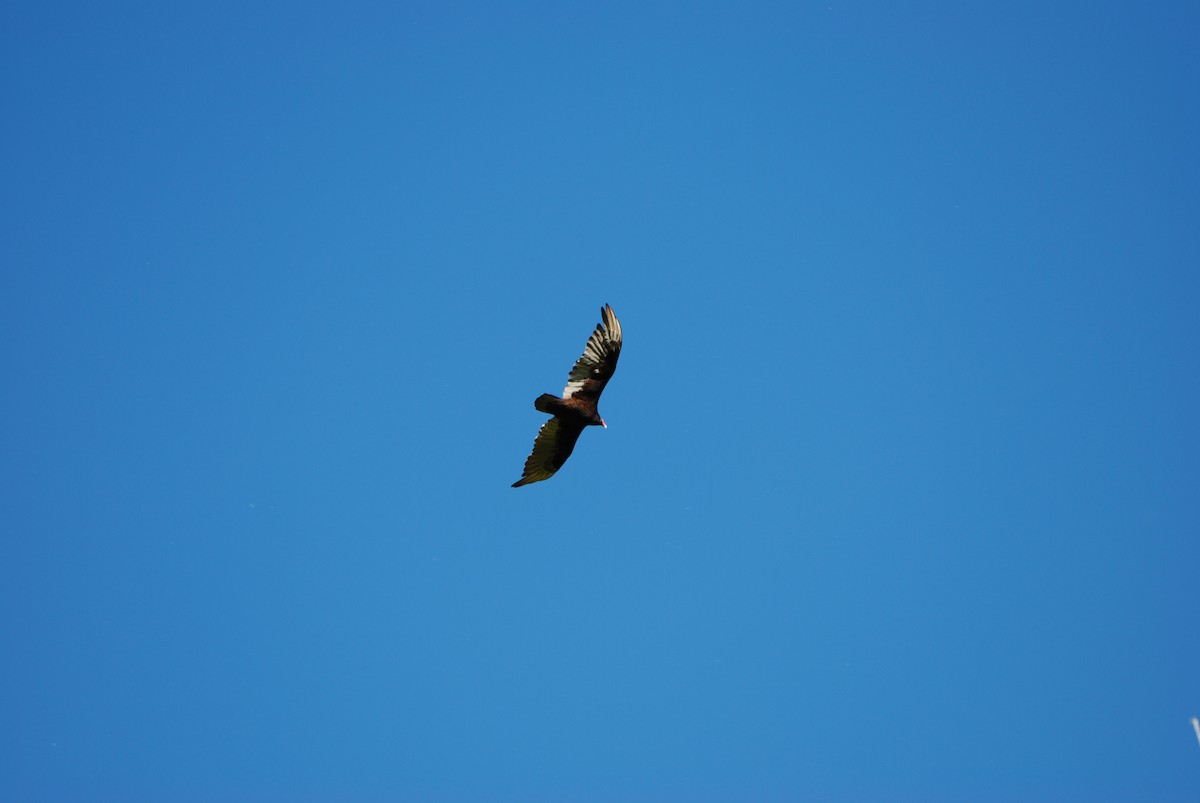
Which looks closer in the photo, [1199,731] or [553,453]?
[1199,731]

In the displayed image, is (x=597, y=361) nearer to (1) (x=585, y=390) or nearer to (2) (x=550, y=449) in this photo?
(1) (x=585, y=390)

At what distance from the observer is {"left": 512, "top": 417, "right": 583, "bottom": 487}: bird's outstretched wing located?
28.4m

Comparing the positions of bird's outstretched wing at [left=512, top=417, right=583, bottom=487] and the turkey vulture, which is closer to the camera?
the turkey vulture

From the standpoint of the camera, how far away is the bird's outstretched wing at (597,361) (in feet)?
89.9

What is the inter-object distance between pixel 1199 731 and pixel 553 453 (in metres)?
14.7

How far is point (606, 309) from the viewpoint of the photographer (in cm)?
2727

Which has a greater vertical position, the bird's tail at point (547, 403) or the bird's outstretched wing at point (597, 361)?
the bird's outstretched wing at point (597, 361)

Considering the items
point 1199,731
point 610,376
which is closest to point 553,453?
point 610,376

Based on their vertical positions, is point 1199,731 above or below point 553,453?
below

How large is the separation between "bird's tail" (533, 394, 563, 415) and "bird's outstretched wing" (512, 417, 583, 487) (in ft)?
2.70

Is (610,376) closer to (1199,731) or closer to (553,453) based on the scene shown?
(553,453)

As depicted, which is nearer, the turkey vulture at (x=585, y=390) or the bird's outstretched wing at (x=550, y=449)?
the turkey vulture at (x=585, y=390)

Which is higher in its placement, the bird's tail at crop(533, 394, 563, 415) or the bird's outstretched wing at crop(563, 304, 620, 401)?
the bird's outstretched wing at crop(563, 304, 620, 401)

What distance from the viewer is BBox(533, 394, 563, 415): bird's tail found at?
89.0 feet
